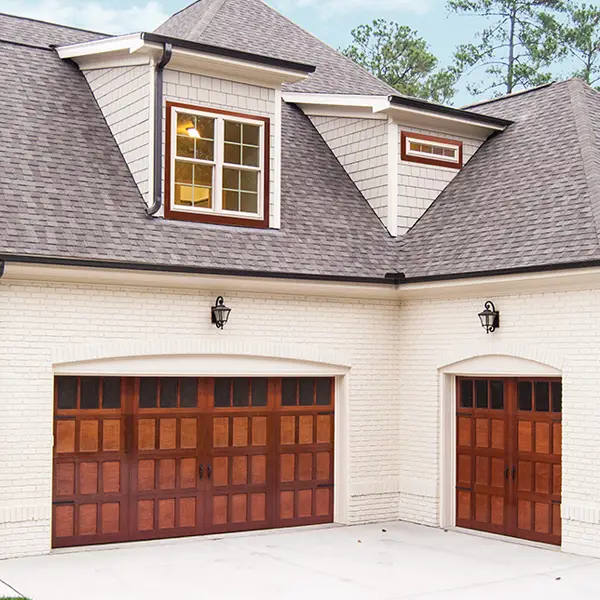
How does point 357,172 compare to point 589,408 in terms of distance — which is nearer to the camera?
point 589,408

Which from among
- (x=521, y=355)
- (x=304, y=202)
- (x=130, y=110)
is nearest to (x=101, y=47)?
(x=130, y=110)

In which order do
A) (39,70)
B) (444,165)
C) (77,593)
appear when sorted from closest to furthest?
(77,593) → (39,70) → (444,165)

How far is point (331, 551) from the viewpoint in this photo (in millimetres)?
12461

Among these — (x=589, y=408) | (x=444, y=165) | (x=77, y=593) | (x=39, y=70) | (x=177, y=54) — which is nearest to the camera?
(x=77, y=593)

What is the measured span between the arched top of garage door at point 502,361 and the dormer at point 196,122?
3.13 metres

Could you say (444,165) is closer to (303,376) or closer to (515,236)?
(515,236)

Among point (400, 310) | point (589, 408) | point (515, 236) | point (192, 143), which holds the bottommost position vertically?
point (589, 408)

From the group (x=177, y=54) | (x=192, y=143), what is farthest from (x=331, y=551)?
(x=177, y=54)

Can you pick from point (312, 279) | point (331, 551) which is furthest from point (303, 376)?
point (331, 551)

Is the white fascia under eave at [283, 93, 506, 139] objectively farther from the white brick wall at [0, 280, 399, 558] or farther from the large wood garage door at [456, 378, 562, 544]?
the large wood garage door at [456, 378, 562, 544]

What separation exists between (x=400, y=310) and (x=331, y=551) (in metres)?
3.99

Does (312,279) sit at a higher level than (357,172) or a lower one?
lower

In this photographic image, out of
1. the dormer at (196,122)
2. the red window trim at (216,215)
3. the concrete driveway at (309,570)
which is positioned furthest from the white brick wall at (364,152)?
the concrete driveway at (309,570)

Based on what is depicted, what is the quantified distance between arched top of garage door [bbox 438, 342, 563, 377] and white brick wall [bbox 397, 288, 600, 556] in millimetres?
20
